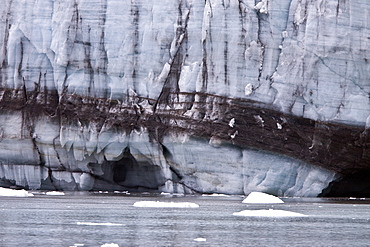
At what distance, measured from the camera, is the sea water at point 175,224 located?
13344 millimetres

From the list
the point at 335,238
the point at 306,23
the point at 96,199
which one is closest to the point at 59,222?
the point at 335,238

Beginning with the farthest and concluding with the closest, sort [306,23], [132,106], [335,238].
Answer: [132,106]
[306,23]
[335,238]

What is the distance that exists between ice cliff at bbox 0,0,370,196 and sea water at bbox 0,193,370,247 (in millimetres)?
2482

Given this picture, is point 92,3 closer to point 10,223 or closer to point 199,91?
point 199,91

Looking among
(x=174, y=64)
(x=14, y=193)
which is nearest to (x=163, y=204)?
(x=174, y=64)

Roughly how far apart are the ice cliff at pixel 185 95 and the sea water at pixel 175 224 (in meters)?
2.48

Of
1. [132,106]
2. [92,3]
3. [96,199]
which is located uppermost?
[92,3]

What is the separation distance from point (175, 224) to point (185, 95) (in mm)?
10218

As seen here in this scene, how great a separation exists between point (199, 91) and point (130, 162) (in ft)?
14.3

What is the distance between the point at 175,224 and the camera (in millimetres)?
→ 16234

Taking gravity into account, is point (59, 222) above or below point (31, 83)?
below

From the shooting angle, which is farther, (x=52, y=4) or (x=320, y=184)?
(x=52, y=4)

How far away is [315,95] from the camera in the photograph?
24.8 meters

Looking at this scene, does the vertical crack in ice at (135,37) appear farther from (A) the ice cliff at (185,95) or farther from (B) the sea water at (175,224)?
(B) the sea water at (175,224)
